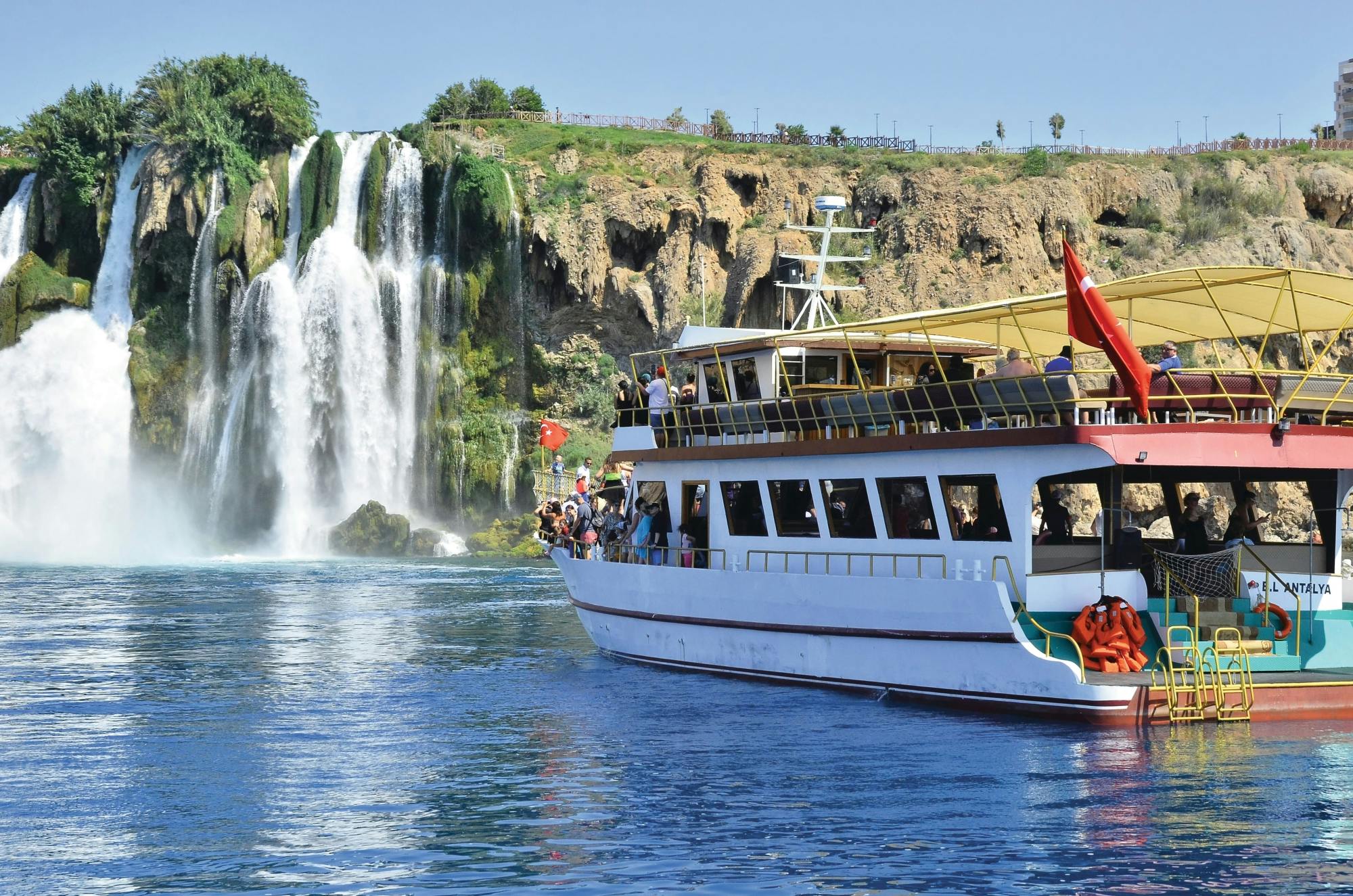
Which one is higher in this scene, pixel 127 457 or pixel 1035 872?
Answer: pixel 127 457

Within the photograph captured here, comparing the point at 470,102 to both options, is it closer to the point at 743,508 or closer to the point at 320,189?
the point at 320,189

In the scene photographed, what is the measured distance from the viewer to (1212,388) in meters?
16.4

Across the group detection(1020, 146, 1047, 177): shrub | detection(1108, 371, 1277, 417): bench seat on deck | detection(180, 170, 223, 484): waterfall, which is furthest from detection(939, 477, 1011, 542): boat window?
detection(1020, 146, 1047, 177): shrub

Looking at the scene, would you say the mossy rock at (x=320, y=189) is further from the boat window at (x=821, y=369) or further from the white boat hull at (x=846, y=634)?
the boat window at (x=821, y=369)

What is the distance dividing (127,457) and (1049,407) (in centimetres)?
5255

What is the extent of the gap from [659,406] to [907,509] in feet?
17.2

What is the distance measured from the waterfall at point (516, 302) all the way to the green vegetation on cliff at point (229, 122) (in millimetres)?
10031

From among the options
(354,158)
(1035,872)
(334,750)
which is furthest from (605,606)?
(354,158)

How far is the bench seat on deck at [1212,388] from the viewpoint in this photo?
16.2m

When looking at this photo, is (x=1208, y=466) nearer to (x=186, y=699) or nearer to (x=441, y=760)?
(x=441, y=760)

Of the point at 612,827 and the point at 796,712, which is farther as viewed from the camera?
the point at 796,712

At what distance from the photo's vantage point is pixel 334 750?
1559 centimetres

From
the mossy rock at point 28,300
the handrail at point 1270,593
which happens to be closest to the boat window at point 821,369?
the handrail at point 1270,593

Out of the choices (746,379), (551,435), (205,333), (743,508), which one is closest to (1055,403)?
(743,508)
